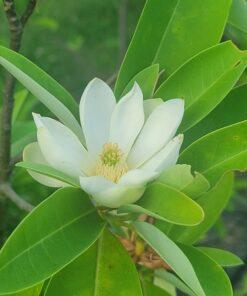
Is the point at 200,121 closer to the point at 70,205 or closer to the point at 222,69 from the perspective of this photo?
the point at 222,69

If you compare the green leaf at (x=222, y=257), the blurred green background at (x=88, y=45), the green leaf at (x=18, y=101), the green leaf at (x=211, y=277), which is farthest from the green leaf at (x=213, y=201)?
the blurred green background at (x=88, y=45)

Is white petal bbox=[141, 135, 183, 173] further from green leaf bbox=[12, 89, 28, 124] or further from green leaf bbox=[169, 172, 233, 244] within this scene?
green leaf bbox=[12, 89, 28, 124]

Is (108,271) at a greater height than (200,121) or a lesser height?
lesser

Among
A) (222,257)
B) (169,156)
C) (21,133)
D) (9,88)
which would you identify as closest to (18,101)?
(21,133)

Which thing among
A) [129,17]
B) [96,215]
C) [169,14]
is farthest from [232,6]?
[129,17]

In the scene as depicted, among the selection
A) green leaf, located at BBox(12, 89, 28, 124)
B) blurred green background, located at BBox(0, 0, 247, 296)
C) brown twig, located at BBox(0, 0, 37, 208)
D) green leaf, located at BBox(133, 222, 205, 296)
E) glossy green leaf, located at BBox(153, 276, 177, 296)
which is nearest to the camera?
green leaf, located at BBox(133, 222, 205, 296)

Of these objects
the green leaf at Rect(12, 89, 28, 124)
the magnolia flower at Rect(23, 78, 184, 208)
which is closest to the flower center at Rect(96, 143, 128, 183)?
the magnolia flower at Rect(23, 78, 184, 208)

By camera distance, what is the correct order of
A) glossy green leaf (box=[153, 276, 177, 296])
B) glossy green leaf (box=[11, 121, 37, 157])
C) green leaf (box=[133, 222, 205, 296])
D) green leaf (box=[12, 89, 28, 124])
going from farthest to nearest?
green leaf (box=[12, 89, 28, 124])
glossy green leaf (box=[11, 121, 37, 157])
glossy green leaf (box=[153, 276, 177, 296])
green leaf (box=[133, 222, 205, 296])
